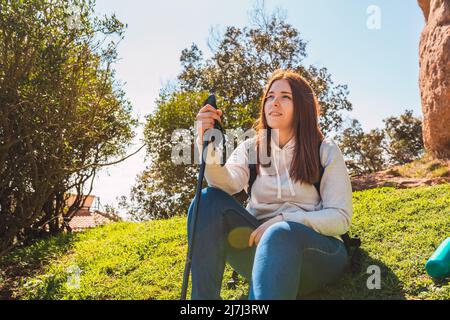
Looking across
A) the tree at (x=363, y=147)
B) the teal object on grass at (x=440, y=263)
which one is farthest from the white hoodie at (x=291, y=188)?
the tree at (x=363, y=147)

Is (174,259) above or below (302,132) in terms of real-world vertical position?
below

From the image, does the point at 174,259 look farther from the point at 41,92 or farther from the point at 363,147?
the point at 363,147

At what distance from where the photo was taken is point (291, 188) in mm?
2545

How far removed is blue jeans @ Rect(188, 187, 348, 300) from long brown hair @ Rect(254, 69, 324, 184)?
376 mm

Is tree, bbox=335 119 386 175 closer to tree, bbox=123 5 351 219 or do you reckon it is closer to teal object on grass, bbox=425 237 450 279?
tree, bbox=123 5 351 219

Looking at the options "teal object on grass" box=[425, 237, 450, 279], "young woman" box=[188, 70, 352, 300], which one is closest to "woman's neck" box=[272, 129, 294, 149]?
"young woman" box=[188, 70, 352, 300]

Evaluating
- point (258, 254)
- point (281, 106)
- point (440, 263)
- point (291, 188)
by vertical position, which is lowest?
point (440, 263)

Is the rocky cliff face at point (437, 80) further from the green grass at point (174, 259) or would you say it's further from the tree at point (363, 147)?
the tree at point (363, 147)

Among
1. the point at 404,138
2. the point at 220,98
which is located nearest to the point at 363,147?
the point at 404,138

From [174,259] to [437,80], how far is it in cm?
556

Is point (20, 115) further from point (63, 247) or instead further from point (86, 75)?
point (63, 247)

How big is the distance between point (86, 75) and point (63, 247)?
2450 mm

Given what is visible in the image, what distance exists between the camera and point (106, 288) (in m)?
4.05
